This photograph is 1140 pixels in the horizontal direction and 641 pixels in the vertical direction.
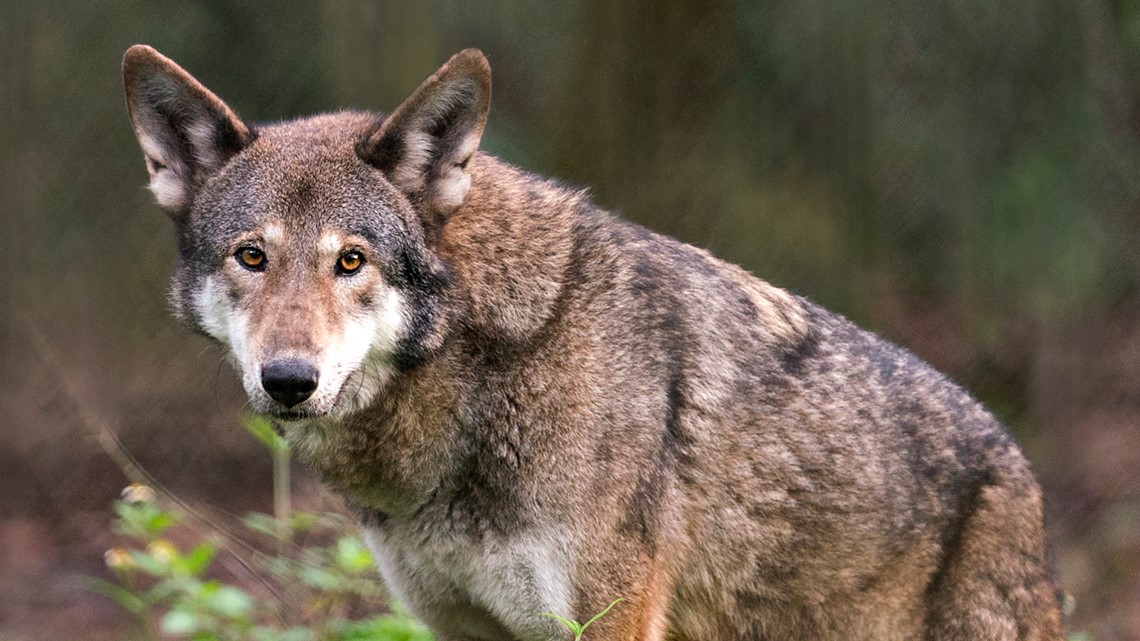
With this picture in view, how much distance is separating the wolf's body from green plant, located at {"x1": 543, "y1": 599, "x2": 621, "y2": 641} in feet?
0.13

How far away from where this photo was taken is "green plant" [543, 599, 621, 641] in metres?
3.79

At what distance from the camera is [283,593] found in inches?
222

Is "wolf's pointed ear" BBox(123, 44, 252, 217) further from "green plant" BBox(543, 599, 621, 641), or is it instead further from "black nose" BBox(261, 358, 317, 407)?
"green plant" BBox(543, 599, 621, 641)

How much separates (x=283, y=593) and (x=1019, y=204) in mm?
6345

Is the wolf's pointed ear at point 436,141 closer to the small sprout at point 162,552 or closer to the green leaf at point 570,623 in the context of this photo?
the green leaf at point 570,623

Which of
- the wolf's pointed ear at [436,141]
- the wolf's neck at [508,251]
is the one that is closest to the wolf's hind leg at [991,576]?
the wolf's neck at [508,251]

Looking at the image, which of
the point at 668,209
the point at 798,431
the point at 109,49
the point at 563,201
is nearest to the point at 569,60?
the point at 668,209

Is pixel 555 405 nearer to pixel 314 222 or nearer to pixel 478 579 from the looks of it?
pixel 478 579

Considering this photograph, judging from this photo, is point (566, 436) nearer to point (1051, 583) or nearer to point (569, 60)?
point (1051, 583)

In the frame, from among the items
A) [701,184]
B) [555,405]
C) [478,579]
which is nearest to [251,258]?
[555,405]

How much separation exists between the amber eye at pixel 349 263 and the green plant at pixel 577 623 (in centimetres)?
125

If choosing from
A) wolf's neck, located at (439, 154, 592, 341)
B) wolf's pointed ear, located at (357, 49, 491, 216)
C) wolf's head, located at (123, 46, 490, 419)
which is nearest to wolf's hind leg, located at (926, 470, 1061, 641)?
wolf's neck, located at (439, 154, 592, 341)

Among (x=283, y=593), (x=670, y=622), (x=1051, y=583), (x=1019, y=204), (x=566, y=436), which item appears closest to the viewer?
(x=566, y=436)

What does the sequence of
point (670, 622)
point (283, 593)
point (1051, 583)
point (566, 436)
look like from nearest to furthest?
point (566, 436), point (670, 622), point (1051, 583), point (283, 593)
